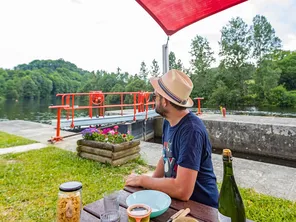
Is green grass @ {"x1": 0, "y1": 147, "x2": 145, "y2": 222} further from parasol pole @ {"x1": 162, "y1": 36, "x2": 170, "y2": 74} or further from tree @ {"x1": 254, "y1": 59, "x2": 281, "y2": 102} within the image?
tree @ {"x1": 254, "y1": 59, "x2": 281, "y2": 102}

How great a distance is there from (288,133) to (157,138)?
5.32 metres

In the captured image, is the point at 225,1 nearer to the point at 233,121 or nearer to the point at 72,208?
the point at 72,208

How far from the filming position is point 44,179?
3.07 meters

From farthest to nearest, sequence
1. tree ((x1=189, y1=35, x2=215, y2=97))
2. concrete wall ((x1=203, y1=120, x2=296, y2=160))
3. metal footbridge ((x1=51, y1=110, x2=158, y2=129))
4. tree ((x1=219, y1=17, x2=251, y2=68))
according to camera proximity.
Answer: tree ((x1=189, y1=35, x2=215, y2=97))
tree ((x1=219, y1=17, x2=251, y2=68))
concrete wall ((x1=203, y1=120, x2=296, y2=160))
metal footbridge ((x1=51, y1=110, x2=158, y2=129))

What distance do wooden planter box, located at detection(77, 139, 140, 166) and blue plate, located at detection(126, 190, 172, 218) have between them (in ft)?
8.33

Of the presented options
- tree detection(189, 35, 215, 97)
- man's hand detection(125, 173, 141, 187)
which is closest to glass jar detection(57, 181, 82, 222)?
man's hand detection(125, 173, 141, 187)

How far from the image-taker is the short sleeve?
1100 millimetres

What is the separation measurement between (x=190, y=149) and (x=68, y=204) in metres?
0.67

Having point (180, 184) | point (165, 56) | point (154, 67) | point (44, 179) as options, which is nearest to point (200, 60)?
point (154, 67)

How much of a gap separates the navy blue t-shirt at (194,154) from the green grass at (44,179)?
5.32 ft

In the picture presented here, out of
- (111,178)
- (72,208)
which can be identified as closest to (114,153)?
(111,178)

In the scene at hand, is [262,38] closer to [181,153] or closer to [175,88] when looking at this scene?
[175,88]

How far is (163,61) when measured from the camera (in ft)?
9.04

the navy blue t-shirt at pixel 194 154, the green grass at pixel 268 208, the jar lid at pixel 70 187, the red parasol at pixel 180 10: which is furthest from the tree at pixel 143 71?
the jar lid at pixel 70 187
